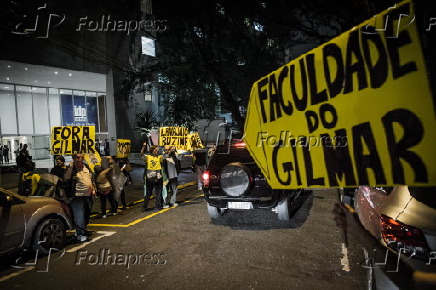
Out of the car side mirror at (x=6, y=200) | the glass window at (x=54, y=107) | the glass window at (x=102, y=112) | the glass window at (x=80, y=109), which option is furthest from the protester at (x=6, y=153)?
the car side mirror at (x=6, y=200)

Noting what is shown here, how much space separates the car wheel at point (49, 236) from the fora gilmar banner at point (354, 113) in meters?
4.77

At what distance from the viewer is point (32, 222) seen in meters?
5.29

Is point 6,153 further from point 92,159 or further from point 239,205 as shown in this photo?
point 239,205

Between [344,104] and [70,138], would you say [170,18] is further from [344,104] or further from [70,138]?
[344,104]

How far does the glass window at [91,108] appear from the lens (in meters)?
23.9

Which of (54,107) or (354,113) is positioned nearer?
(354,113)

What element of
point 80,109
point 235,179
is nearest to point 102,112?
point 80,109

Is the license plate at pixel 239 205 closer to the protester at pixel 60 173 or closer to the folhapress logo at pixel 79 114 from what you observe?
the protester at pixel 60 173

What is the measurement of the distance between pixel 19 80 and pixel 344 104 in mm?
21340

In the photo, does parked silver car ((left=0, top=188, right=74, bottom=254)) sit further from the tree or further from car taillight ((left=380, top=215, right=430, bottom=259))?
the tree

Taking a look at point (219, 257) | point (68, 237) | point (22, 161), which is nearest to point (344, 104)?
point (219, 257)

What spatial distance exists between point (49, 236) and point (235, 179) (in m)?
3.81

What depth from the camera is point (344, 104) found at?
79.9 inches

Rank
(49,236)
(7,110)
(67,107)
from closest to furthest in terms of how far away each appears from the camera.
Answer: (49,236) → (7,110) → (67,107)
